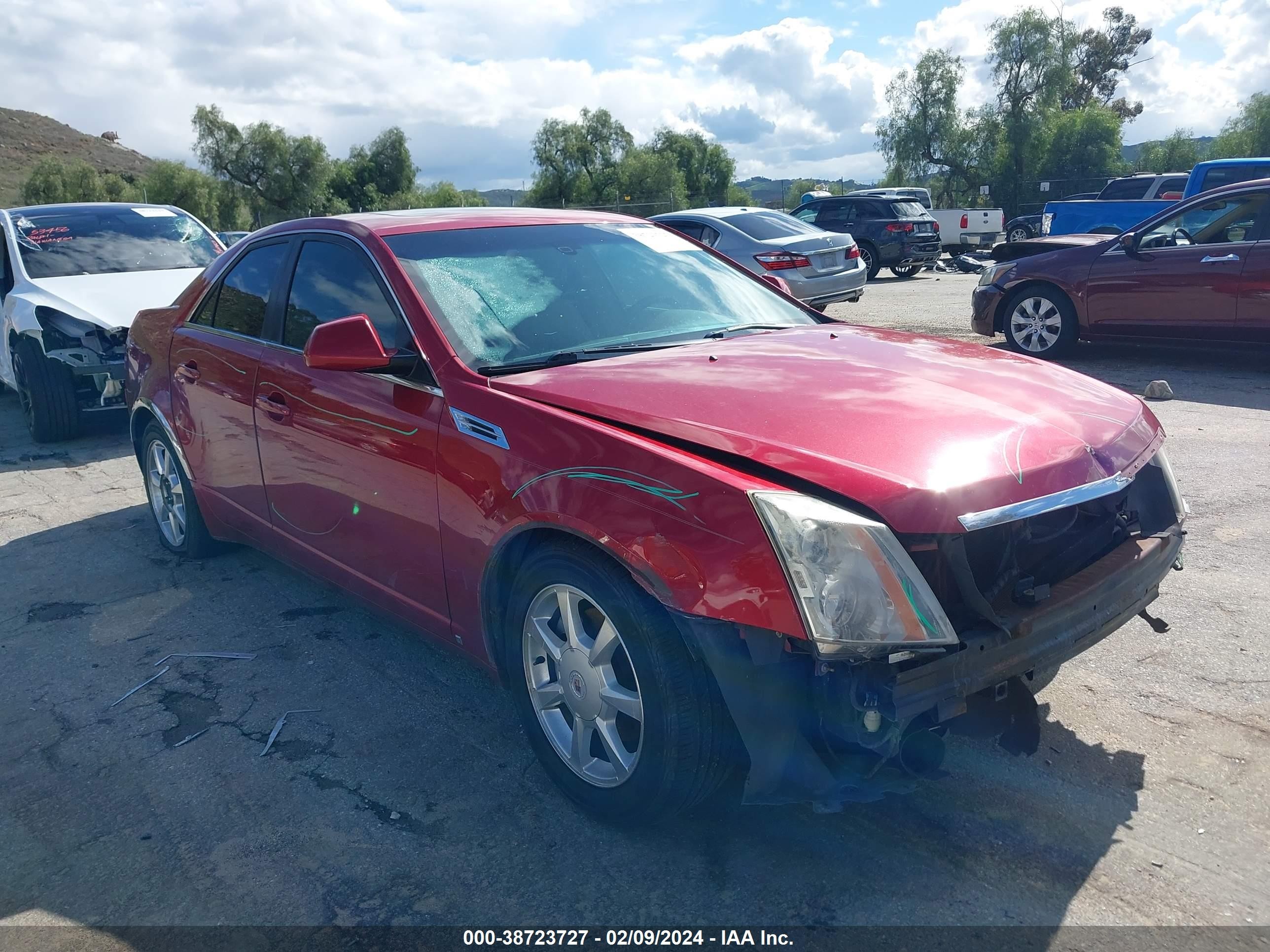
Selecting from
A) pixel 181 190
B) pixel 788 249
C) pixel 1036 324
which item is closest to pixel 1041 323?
pixel 1036 324

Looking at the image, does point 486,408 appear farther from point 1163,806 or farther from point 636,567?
point 1163,806

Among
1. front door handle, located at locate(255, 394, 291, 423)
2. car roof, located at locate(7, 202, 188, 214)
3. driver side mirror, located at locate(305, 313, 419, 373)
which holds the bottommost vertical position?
front door handle, located at locate(255, 394, 291, 423)

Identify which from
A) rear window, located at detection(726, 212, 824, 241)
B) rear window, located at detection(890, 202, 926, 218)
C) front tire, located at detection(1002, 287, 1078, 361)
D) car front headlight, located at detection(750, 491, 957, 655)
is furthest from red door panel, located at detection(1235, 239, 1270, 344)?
rear window, located at detection(890, 202, 926, 218)

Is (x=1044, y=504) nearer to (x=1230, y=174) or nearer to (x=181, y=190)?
(x=1230, y=174)

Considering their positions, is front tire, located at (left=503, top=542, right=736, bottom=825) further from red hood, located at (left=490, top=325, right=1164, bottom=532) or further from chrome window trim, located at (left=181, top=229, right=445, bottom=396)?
chrome window trim, located at (left=181, top=229, right=445, bottom=396)

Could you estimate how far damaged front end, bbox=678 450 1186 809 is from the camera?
222 cm

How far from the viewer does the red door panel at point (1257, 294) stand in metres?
8.25

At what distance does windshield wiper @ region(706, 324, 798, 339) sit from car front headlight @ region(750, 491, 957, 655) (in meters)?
1.51

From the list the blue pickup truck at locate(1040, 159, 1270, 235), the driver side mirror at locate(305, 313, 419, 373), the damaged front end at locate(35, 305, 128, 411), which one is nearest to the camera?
the driver side mirror at locate(305, 313, 419, 373)

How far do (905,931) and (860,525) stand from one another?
0.97m

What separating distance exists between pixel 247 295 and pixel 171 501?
1.41 metres

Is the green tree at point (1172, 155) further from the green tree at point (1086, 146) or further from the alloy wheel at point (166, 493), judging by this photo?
the alloy wheel at point (166, 493)

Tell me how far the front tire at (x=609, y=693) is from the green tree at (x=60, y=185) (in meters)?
60.7

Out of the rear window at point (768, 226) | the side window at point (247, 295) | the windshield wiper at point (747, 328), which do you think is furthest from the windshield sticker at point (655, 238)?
the rear window at point (768, 226)
